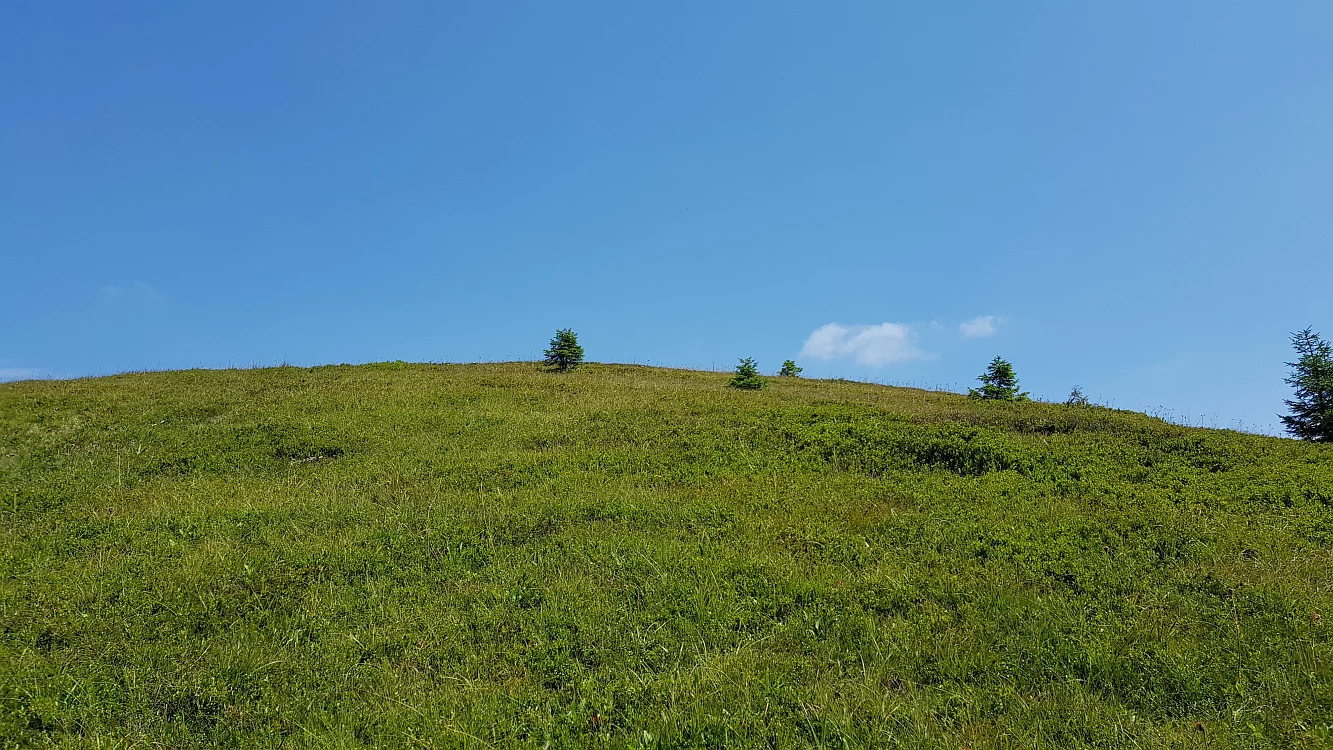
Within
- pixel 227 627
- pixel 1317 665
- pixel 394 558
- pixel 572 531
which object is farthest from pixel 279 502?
pixel 1317 665

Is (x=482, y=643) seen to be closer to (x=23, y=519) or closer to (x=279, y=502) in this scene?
(x=279, y=502)

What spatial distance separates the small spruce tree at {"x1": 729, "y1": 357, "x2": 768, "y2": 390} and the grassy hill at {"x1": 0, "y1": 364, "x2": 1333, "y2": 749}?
1377 cm

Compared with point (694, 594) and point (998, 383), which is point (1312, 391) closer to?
point (998, 383)

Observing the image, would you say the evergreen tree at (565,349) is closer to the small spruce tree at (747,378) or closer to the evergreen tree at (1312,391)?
the small spruce tree at (747,378)

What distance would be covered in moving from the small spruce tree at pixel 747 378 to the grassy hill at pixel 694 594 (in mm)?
13773

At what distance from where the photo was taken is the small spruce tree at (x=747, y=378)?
1175 inches

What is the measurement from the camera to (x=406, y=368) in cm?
3369

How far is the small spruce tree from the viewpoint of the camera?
2984 centimetres

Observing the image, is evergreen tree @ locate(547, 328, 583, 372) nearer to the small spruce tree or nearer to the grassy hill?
the small spruce tree

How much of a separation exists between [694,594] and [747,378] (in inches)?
875

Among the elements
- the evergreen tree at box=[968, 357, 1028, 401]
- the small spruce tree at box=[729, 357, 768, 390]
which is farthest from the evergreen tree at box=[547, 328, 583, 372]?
the evergreen tree at box=[968, 357, 1028, 401]

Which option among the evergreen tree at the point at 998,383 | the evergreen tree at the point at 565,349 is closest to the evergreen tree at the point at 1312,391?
the evergreen tree at the point at 998,383

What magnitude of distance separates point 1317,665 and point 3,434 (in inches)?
1156

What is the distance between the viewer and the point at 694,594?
824 centimetres
